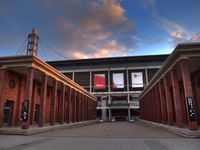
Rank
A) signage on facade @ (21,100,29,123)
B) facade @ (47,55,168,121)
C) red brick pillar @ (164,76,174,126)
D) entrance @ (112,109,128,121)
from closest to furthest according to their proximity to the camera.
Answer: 1. signage on facade @ (21,100,29,123)
2. red brick pillar @ (164,76,174,126)
3. facade @ (47,55,168,121)
4. entrance @ (112,109,128,121)

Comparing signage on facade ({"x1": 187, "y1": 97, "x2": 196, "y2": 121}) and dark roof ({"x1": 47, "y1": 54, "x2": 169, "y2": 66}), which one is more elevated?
dark roof ({"x1": 47, "y1": 54, "x2": 169, "y2": 66})

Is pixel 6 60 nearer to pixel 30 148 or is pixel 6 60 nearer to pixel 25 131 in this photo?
pixel 25 131

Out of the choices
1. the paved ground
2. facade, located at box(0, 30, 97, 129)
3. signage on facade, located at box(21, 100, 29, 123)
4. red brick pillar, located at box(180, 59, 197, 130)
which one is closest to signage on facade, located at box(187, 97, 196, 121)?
red brick pillar, located at box(180, 59, 197, 130)

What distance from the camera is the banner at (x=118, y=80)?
62.6 meters

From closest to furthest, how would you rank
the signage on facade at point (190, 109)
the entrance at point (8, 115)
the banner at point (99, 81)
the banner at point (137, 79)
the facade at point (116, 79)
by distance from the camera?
the signage on facade at point (190, 109) → the entrance at point (8, 115) → the banner at point (137, 79) → the facade at point (116, 79) → the banner at point (99, 81)

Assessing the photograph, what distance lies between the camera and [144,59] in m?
63.1

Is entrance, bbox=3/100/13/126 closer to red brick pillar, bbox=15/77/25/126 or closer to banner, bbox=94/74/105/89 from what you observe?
red brick pillar, bbox=15/77/25/126

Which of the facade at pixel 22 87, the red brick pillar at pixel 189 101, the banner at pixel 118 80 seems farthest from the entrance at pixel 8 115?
the banner at pixel 118 80

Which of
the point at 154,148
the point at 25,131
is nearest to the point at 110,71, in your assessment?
the point at 25,131

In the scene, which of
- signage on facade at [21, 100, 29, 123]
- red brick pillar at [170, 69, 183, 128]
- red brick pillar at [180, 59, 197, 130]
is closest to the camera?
red brick pillar at [180, 59, 197, 130]

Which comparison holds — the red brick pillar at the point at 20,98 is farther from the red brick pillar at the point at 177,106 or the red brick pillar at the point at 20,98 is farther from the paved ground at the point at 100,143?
the red brick pillar at the point at 177,106

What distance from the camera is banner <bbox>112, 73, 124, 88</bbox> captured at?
6264cm

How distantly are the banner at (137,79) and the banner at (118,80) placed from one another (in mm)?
3636

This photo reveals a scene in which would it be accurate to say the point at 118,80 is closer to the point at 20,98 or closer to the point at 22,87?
the point at 22,87
